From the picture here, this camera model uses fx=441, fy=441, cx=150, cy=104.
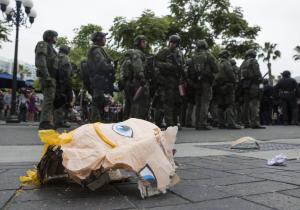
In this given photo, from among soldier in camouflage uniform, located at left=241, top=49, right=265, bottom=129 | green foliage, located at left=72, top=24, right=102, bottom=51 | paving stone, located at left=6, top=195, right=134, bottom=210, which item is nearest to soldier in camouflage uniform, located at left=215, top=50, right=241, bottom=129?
soldier in camouflage uniform, located at left=241, top=49, right=265, bottom=129

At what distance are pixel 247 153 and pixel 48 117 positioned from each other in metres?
4.80

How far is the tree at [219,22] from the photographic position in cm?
3191

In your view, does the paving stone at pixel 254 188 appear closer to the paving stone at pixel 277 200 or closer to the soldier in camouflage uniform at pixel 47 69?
the paving stone at pixel 277 200

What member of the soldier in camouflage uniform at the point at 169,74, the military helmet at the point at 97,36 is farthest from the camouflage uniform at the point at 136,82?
the military helmet at the point at 97,36

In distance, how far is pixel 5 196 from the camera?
3061mm

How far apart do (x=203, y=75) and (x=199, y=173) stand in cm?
772

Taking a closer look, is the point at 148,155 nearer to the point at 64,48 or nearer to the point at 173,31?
the point at 64,48

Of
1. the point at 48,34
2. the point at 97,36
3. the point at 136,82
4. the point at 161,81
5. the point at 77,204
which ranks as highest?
the point at 48,34

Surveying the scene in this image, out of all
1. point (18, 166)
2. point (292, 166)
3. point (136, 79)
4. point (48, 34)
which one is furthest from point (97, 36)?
point (292, 166)

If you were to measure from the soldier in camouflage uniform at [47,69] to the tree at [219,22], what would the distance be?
74.8ft

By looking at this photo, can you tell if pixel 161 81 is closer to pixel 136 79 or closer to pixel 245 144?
pixel 136 79

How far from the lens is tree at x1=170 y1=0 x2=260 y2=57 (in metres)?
31.9

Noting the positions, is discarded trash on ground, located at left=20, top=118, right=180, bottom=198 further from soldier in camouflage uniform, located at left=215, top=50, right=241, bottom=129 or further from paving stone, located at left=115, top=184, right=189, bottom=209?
soldier in camouflage uniform, located at left=215, top=50, right=241, bottom=129

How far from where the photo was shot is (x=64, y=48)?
38.8ft
